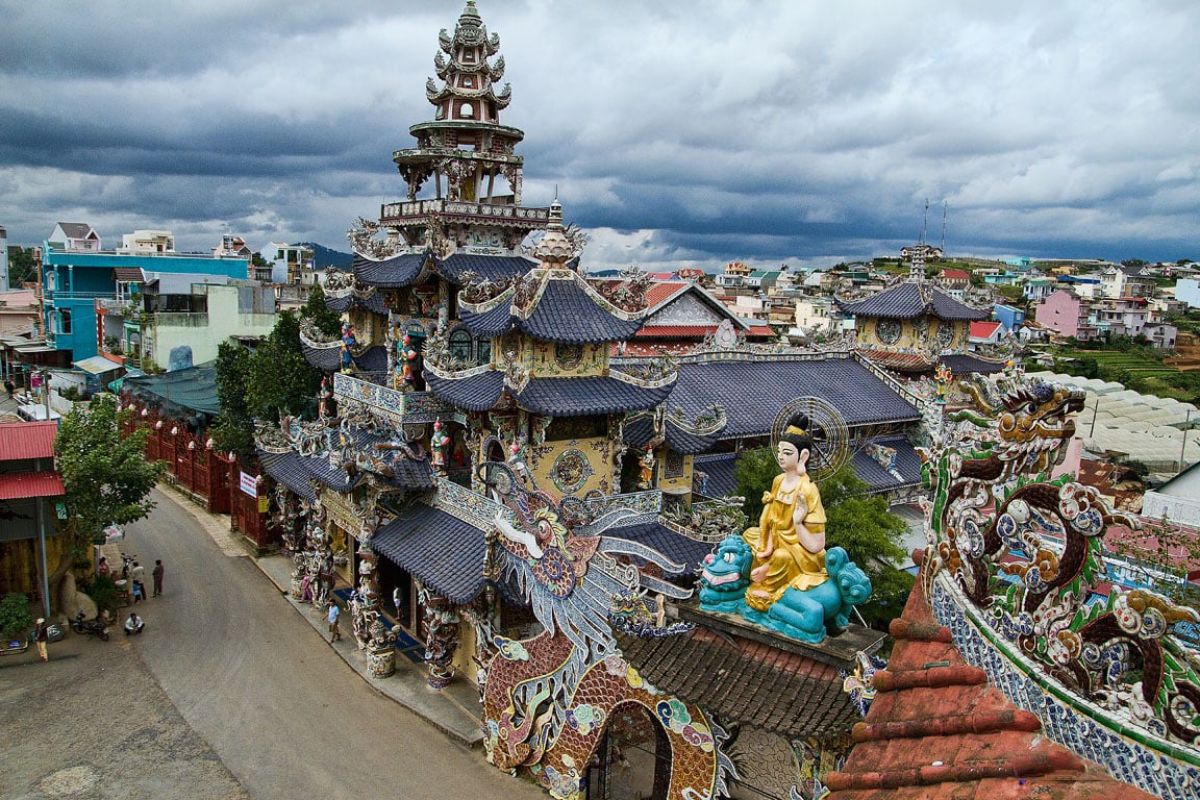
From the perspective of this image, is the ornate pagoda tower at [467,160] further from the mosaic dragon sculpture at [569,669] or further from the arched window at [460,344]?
the mosaic dragon sculpture at [569,669]

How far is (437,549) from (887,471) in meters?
14.2

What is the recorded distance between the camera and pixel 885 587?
682 inches

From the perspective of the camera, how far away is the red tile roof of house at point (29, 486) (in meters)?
19.4

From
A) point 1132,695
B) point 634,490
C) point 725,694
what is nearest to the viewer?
point 1132,695

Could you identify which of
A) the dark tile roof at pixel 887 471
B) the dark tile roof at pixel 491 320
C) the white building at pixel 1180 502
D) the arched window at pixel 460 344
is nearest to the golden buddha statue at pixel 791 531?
the dark tile roof at pixel 491 320

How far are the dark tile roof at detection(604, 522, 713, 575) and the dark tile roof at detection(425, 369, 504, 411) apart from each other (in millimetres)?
3537

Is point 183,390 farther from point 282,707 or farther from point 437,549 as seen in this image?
point 437,549

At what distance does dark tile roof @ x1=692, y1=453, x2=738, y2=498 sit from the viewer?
73.6 ft

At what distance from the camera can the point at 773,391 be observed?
26.4 metres

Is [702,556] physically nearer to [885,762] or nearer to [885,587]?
[885,587]

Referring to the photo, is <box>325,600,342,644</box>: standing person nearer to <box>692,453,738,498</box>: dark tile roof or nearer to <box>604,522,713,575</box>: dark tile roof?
<box>604,522,713,575</box>: dark tile roof

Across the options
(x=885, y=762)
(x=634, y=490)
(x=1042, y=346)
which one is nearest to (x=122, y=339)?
(x=634, y=490)

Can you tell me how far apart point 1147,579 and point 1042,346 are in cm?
6154

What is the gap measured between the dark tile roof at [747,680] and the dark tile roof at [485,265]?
11076 millimetres
